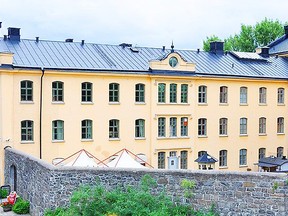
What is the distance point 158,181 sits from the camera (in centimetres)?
1934

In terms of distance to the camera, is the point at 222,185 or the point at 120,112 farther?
the point at 120,112

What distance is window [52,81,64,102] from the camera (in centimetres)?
3244

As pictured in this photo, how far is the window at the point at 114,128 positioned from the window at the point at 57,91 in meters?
4.00

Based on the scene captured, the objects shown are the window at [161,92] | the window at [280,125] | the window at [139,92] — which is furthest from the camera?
the window at [280,125]

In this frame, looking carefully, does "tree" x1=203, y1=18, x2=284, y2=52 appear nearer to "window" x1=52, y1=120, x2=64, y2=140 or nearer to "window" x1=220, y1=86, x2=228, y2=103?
"window" x1=220, y1=86, x2=228, y2=103

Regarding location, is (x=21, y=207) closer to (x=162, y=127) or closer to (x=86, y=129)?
(x=86, y=129)

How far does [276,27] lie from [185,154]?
36.9m

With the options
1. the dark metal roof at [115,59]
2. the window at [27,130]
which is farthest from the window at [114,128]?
the window at [27,130]

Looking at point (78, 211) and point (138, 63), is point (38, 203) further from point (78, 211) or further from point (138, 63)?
point (138, 63)

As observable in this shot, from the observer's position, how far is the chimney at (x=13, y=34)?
34.9m

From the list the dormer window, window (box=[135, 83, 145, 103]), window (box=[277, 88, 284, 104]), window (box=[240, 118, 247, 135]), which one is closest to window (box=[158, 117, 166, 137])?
window (box=[135, 83, 145, 103])

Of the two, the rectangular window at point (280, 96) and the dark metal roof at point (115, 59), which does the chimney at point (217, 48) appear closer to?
the dark metal roof at point (115, 59)

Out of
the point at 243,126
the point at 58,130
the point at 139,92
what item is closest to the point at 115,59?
the point at 139,92

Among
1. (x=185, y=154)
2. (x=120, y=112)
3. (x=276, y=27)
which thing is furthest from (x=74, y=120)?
(x=276, y=27)
